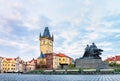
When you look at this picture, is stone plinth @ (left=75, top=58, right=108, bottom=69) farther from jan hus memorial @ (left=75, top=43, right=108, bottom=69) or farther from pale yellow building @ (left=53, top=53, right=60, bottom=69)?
pale yellow building @ (left=53, top=53, right=60, bottom=69)

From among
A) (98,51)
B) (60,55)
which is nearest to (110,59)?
(60,55)

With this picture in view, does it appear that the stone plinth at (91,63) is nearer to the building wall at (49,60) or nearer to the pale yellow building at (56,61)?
the pale yellow building at (56,61)

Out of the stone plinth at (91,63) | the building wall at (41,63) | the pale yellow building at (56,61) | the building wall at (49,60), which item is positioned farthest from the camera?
the pale yellow building at (56,61)

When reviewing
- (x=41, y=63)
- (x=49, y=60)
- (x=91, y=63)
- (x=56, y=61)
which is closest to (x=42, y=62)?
(x=41, y=63)

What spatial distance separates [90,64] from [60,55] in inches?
3052

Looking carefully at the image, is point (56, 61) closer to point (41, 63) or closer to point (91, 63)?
point (41, 63)

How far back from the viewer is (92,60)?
123m

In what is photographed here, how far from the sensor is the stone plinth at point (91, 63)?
120 metres

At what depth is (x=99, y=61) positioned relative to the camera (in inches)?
4769

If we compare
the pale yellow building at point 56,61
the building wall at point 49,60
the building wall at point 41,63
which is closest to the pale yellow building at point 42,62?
the building wall at point 41,63

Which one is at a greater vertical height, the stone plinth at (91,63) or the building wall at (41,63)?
the building wall at (41,63)

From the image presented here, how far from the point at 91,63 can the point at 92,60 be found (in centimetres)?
184

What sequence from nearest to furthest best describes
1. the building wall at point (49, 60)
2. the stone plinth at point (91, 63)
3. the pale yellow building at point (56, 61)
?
the stone plinth at point (91, 63), the building wall at point (49, 60), the pale yellow building at point (56, 61)

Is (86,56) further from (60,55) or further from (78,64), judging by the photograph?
(60,55)
